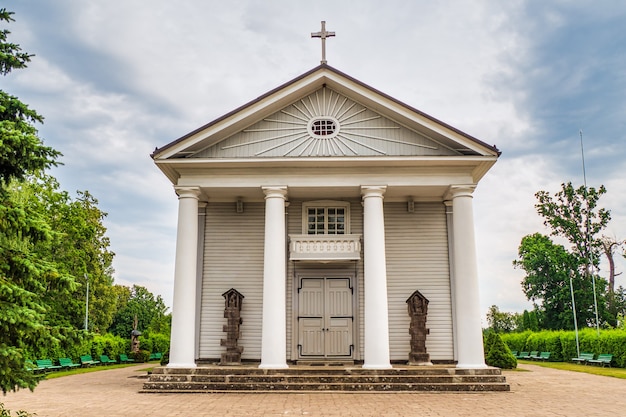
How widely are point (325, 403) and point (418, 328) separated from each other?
536 cm

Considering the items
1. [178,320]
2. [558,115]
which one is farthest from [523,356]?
[178,320]

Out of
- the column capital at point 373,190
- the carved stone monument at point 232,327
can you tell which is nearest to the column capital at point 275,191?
the column capital at point 373,190

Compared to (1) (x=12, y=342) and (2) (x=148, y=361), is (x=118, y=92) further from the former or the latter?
(2) (x=148, y=361)

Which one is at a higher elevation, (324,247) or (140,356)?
(324,247)

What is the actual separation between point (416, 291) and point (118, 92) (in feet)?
41.9

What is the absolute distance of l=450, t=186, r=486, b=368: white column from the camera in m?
14.2

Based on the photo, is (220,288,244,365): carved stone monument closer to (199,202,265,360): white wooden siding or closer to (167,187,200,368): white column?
(199,202,265,360): white wooden siding

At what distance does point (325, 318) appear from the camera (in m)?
16.5

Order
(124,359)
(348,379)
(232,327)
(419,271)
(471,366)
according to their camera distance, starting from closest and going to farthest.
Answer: (348,379), (471,366), (232,327), (419,271), (124,359)

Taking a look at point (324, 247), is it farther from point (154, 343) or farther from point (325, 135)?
point (154, 343)

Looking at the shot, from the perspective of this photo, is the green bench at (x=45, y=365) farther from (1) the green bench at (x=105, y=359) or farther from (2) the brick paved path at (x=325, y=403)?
(2) the brick paved path at (x=325, y=403)

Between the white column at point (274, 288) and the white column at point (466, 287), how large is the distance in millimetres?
4666

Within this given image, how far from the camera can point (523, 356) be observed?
3519cm

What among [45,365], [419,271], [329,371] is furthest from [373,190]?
[45,365]
